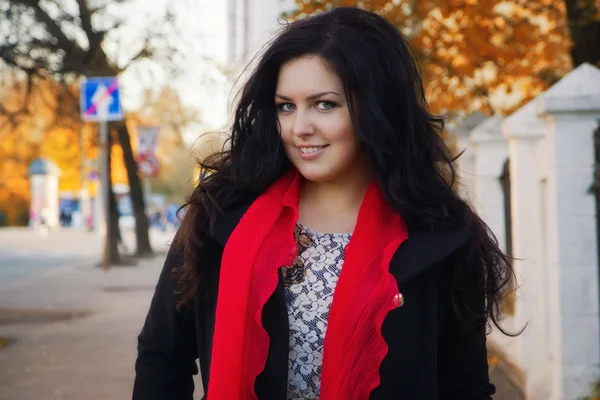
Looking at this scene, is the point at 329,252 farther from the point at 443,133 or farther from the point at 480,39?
the point at 480,39

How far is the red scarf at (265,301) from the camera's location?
220 cm

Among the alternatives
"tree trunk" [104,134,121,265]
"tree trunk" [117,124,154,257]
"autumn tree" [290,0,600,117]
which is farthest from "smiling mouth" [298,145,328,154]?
"tree trunk" [117,124,154,257]

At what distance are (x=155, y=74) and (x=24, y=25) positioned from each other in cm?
607

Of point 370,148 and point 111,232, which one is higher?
point 370,148

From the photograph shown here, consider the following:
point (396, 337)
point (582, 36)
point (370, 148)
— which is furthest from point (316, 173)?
point (582, 36)

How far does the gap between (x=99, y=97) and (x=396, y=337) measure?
13.5 m

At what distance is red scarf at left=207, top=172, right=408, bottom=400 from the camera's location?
2203 millimetres

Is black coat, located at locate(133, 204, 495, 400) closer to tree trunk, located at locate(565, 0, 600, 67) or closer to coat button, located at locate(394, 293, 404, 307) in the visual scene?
coat button, located at locate(394, 293, 404, 307)

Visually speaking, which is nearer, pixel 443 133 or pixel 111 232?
pixel 443 133

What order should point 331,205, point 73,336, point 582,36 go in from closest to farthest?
point 331,205 < point 73,336 < point 582,36

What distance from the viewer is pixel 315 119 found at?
7.67 ft

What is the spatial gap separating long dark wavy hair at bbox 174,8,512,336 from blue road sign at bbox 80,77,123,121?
12970 mm

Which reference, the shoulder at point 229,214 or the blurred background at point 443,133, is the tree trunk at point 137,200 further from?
the shoulder at point 229,214

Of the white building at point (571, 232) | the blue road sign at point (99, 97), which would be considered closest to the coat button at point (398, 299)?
the white building at point (571, 232)
